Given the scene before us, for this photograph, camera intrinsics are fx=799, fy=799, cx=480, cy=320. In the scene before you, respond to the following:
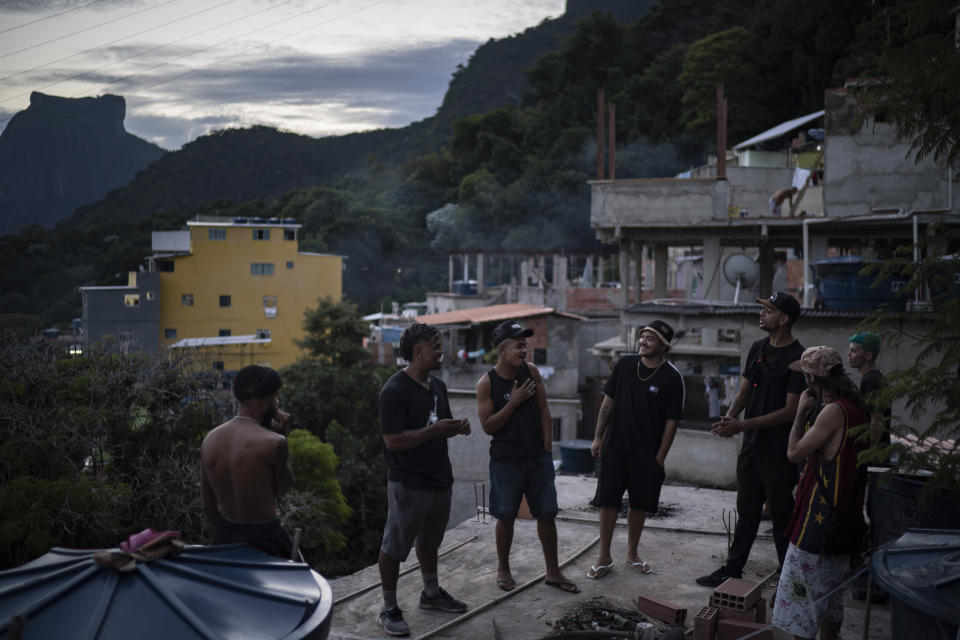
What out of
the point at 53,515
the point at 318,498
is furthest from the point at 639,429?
the point at 318,498

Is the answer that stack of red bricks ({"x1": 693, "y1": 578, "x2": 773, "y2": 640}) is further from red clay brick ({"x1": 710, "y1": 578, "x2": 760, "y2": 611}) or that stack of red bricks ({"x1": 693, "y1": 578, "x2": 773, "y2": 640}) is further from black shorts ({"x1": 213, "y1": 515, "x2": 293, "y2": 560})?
black shorts ({"x1": 213, "y1": 515, "x2": 293, "y2": 560})

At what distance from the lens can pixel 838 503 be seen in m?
4.17

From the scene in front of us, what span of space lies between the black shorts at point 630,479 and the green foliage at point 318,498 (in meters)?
15.9

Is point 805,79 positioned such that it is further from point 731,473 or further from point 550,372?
point 731,473

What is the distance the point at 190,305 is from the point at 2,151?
27.1m

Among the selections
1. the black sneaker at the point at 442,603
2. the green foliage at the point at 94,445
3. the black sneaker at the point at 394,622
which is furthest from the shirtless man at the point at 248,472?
the green foliage at the point at 94,445

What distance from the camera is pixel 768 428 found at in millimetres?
5375

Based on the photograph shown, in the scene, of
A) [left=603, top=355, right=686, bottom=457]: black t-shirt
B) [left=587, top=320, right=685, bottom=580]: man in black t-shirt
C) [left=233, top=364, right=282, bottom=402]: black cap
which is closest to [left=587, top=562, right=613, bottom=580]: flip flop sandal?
[left=587, top=320, right=685, bottom=580]: man in black t-shirt

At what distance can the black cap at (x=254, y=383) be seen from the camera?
4004 mm

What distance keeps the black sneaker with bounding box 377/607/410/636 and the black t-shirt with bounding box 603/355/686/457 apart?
1.95m

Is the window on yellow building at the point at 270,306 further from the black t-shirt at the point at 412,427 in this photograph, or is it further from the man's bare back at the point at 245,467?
the man's bare back at the point at 245,467

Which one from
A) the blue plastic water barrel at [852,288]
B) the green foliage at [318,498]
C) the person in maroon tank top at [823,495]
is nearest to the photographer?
the person in maroon tank top at [823,495]

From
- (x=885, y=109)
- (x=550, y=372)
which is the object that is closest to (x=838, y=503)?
(x=885, y=109)

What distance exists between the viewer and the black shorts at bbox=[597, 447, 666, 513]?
5.72 m
